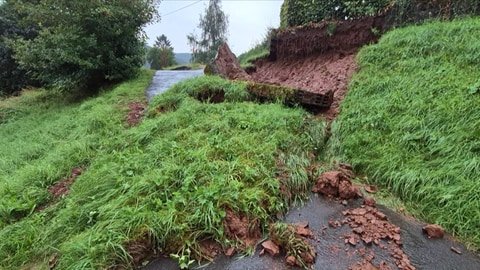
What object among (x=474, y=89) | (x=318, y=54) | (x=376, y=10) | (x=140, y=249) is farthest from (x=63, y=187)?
(x=376, y=10)

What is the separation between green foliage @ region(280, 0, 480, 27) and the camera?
600 centimetres

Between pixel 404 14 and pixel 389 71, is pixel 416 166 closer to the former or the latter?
pixel 389 71

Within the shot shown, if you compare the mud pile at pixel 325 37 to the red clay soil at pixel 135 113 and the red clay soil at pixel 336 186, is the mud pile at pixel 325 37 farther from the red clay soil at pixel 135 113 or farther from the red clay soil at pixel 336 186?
the red clay soil at pixel 336 186

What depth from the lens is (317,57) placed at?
7.88 meters

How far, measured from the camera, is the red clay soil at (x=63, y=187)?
3730mm

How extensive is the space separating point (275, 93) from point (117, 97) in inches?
167

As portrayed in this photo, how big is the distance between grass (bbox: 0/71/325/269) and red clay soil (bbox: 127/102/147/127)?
0.37 m

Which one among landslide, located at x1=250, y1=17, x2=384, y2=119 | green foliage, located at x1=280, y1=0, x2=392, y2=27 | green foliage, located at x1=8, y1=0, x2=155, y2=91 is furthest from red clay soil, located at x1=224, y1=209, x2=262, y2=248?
green foliage, located at x1=8, y1=0, x2=155, y2=91

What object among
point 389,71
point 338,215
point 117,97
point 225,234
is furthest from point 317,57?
point 225,234

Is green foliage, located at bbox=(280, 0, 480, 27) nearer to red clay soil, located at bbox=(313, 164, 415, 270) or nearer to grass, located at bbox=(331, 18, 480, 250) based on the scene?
grass, located at bbox=(331, 18, 480, 250)

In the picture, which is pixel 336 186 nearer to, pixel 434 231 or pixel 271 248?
pixel 434 231

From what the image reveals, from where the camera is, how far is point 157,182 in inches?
119

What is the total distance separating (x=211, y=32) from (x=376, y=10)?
57.2ft

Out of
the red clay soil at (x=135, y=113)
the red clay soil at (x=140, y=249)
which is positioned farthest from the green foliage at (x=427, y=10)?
the red clay soil at (x=140, y=249)
